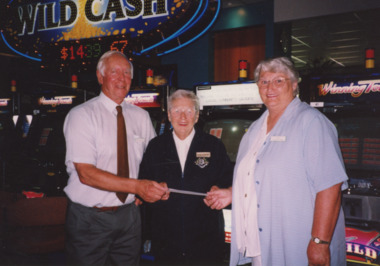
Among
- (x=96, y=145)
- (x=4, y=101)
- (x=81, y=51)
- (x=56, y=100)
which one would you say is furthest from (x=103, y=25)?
(x=4, y=101)

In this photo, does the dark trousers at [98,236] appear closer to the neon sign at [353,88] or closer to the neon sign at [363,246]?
the neon sign at [363,246]

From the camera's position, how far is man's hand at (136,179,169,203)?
2.19m

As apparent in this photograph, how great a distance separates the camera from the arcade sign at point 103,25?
382cm

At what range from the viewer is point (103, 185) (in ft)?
7.47

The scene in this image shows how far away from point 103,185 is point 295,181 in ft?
3.94

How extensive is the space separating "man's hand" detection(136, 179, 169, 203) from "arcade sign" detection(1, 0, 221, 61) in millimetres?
2155

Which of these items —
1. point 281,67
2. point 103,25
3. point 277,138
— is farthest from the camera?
point 103,25

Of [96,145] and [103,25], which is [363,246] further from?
[103,25]

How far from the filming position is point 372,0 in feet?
15.3

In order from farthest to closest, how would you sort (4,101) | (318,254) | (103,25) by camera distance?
(4,101), (103,25), (318,254)

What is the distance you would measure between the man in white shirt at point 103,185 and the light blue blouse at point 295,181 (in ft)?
2.16

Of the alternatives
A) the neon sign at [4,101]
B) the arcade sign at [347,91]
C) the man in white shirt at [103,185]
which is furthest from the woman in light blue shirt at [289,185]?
the neon sign at [4,101]

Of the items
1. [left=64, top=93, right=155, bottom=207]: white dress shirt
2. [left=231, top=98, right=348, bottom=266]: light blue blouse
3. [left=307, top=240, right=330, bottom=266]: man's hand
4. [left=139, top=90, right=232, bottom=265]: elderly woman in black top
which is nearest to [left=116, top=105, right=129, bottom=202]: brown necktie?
[left=64, top=93, right=155, bottom=207]: white dress shirt

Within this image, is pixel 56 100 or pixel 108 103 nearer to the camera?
pixel 108 103
